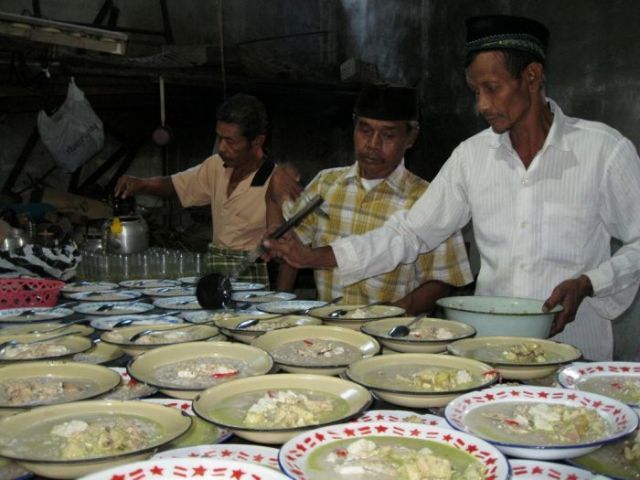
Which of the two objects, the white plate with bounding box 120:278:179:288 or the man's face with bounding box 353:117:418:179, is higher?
the man's face with bounding box 353:117:418:179

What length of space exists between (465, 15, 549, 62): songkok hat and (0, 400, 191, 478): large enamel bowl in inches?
72.7

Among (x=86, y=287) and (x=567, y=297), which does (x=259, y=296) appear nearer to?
(x=86, y=287)

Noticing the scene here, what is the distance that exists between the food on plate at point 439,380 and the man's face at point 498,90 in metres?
1.24

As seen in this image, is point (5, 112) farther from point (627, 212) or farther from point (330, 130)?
point (627, 212)

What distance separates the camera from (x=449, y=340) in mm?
2000

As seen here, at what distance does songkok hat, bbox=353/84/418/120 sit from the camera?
134 inches

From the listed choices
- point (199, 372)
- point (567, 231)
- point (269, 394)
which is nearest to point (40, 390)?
point (199, 372)

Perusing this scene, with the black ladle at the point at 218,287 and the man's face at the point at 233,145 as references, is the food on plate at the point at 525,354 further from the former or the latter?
the man's face at the point at 233,145

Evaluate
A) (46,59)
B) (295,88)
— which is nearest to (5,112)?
(46,59)

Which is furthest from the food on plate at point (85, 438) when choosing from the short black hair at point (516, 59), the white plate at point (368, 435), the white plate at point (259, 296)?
the short black hair at point (516, 59)

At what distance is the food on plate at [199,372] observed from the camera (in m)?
1.75

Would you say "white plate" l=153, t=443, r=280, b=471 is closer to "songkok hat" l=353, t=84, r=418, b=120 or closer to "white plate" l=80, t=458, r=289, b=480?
"white plate" l=80, t=458, r=289, b=480

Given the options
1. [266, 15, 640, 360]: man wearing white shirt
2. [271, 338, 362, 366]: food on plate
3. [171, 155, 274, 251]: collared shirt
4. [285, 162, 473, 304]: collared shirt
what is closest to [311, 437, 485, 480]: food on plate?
[271, 338, 362, 366]: food on plate

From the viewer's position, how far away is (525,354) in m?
1.87
